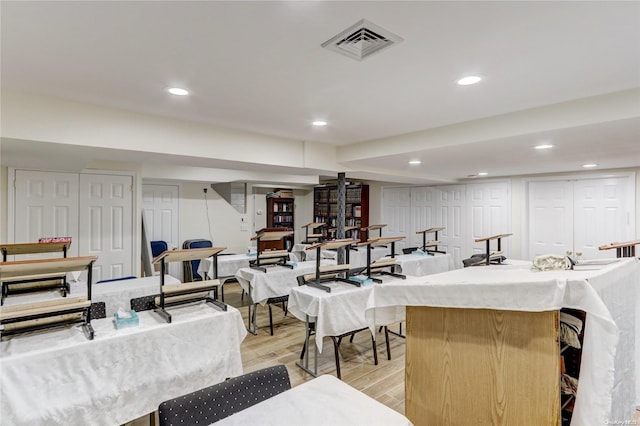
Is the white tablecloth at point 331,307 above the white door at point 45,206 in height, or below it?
below

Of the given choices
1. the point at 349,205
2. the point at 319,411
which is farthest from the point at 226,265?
the point at 349,205

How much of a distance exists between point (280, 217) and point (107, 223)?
14.3 feet

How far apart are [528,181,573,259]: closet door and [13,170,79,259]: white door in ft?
24.8

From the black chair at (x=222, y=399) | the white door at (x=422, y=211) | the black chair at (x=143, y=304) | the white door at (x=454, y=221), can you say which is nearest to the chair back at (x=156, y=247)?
the black chair at (x=143, y=304)

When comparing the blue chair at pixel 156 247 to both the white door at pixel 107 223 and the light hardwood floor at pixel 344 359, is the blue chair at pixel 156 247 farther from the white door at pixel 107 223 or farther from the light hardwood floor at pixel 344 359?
the light hardwood floor at pixel 344 359

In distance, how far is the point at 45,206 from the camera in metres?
4.09

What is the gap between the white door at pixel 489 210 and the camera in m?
6.55

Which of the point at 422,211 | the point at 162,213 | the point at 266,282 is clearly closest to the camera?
the point at 266,282

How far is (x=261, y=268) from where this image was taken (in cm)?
418

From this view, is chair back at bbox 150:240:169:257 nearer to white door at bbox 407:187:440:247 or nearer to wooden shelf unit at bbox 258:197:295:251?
wooden shelf unit at bbox 258:197:295:251

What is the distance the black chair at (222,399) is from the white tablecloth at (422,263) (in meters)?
3.89

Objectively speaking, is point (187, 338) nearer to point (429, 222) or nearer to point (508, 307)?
point (508, 307)

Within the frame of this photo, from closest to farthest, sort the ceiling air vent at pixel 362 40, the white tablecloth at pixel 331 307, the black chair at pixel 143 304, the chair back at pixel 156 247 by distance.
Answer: the ceiling air vent at pixel 362 40
the black chair at pixel 143 304
the white tablecloth at pixel 331 307
the chair back at pixel 156 247

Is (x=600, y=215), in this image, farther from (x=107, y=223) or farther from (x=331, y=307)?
(x=107, y=223)
